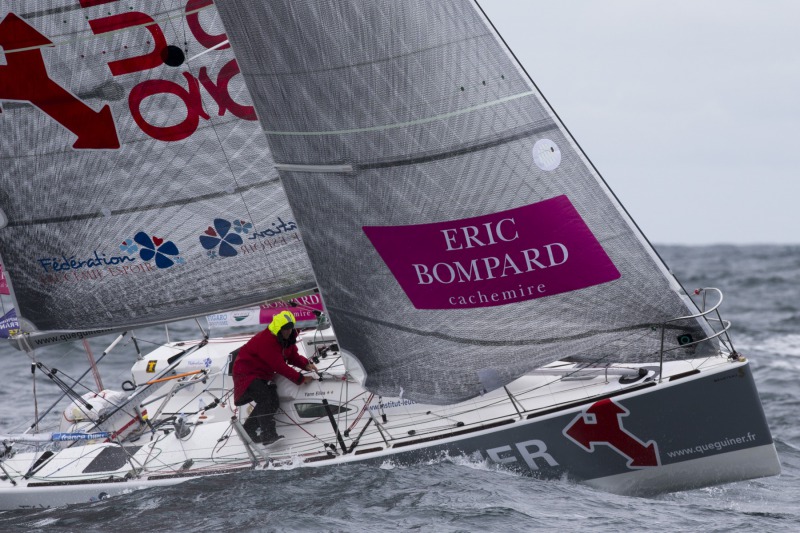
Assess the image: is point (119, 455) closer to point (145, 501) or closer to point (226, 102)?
point (145, 501)

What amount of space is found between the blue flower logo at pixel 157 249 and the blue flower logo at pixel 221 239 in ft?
0.93

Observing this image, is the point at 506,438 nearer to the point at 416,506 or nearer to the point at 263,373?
the point at 416,506

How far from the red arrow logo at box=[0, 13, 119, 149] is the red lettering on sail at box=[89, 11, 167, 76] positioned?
0.37 m

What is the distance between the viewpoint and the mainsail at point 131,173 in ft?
29.0

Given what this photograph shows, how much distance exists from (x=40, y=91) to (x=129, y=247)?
147 cm

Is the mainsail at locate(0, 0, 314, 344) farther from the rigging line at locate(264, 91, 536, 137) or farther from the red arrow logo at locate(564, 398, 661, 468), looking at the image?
the red arrow logo at locate(564, 398, 661, 468)

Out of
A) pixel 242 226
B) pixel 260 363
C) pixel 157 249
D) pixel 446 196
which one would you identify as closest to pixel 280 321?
pixel 260 363

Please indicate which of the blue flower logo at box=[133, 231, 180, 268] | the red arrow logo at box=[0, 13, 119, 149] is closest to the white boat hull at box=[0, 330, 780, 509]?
the blue flower logo at box=[133, 231, 180, 268]

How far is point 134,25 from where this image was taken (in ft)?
28.8

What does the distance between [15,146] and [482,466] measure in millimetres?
4657

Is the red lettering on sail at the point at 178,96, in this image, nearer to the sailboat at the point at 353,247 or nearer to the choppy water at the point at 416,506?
the sailboat at the point at 353,247

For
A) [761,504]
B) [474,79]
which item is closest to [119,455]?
[474,79]

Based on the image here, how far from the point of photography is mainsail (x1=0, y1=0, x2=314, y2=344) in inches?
348

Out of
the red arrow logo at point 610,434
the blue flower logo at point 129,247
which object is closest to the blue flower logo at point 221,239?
the blue flower logo at point 129,247
